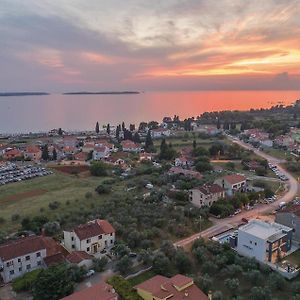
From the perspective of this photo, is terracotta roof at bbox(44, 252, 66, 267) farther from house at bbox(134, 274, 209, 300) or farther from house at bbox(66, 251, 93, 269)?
house at bbox(134, 274, 209, 300)

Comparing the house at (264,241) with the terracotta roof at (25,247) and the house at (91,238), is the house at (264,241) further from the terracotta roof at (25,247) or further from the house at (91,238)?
the terracotta roof at (25,247)

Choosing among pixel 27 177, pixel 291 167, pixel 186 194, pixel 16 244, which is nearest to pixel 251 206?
pixel 186 194

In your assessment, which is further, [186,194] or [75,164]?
[75,164]

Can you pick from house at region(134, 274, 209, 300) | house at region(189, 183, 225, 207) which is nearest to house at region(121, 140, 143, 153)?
house at region(189, 183, 225, 207)

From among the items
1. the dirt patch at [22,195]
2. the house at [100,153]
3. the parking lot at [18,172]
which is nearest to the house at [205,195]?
the dirt patch at [22,195]

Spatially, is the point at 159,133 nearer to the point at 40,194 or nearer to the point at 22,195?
the point at 40,194

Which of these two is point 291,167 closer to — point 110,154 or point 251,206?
point 251,206
